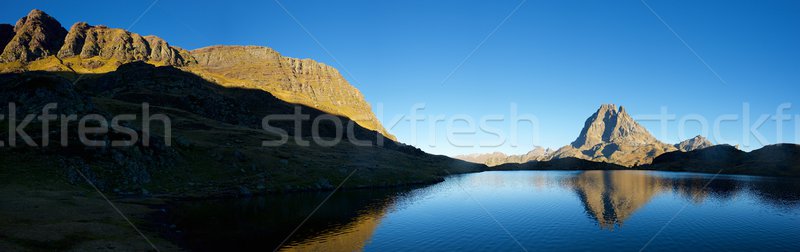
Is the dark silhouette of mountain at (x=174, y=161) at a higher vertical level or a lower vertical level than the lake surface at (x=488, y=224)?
higher

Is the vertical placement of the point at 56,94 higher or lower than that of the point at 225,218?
higher

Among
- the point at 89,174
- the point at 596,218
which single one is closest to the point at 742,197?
the point at 596,218

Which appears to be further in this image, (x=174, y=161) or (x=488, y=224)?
(x=174, y=161)

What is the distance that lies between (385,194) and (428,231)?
52538mm

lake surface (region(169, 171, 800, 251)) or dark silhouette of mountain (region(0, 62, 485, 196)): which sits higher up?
dark silhouette of mountain (region(0, 62, 485, 196))

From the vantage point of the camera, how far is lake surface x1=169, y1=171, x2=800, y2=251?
171 feet

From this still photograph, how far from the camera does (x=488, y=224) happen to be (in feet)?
224

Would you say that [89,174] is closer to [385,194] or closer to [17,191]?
[17,191]

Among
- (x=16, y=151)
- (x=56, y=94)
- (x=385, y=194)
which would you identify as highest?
(x=56, y=94)

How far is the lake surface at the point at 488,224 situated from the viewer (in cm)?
5206

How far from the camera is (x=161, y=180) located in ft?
298

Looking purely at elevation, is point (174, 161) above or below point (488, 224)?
above

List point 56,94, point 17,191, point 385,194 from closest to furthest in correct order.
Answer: point 17,191, point 56,94, point 385,194

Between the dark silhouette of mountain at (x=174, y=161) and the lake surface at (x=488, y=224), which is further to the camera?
the dark silhouette of mountain at (x=174, y=161)
